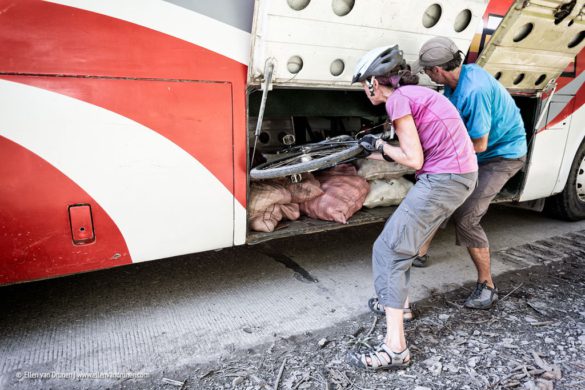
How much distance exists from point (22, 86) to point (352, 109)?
288cm

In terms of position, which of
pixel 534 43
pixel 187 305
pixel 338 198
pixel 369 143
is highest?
pixel 534 43

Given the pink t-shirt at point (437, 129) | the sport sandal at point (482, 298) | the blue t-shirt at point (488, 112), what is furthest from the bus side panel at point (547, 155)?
the pink t-shirt at point (437, 129)

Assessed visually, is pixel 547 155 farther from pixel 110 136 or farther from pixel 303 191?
pixel 110 136

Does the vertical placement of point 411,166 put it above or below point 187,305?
above

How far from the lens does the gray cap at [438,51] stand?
2.56 meters

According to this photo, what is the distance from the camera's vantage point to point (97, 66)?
2.12 metres

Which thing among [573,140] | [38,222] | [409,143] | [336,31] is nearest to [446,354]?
[409,143]

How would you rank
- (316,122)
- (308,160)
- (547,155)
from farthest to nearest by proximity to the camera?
1. (316,122)
2. (547,155)
3. (308,160)

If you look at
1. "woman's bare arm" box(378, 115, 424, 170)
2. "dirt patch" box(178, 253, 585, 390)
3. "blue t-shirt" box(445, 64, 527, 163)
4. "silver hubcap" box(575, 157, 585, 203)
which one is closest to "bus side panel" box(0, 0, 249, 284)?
"dirt patch" box(178, 253, 585, 390)

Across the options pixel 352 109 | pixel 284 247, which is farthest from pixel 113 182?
pixel 352 109

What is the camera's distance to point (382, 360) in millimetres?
2271

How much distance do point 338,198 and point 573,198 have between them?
317 cm

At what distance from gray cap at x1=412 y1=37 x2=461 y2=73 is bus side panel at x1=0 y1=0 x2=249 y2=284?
1.19 metres

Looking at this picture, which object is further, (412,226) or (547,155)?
(547,155)
